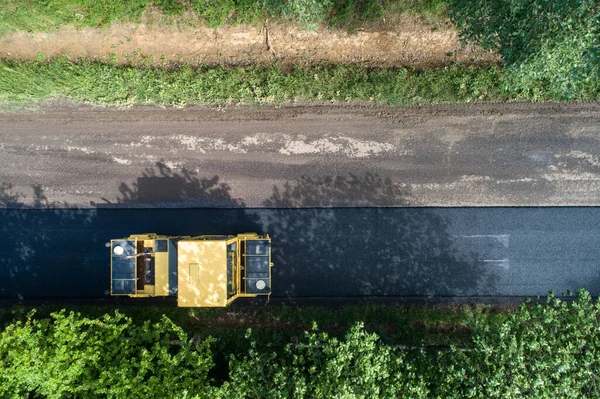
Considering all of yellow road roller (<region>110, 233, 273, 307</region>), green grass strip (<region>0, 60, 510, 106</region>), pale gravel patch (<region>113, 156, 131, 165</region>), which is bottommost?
yellow road roller (<region>110, 233, 273, 307</region>)

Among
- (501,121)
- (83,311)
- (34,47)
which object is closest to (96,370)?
(83,311)

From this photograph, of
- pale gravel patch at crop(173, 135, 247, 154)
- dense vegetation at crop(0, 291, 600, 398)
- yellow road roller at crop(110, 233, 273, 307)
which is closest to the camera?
dense vegetation at crop(0, 291, 600, 398)

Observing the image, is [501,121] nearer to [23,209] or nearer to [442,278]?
[442,278]

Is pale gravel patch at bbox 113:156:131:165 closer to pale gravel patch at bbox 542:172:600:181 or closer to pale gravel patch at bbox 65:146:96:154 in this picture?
pale gravel patch at bbox 65:146:96:154

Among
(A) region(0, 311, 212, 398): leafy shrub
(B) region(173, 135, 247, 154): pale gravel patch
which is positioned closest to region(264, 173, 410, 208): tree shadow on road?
(B) region(173, 135, 247, 154): pale gravel patch

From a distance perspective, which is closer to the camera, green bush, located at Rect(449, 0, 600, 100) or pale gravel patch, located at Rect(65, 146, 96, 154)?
green bush, located at Rect(449, 0, 600, 100)

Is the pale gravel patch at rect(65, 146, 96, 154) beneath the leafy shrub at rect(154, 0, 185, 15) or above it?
beneath

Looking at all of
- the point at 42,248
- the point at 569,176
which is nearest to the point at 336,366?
the point at 569,176

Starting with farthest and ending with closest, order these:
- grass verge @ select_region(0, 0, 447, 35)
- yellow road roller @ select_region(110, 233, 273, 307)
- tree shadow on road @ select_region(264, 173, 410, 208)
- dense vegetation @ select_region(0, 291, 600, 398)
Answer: tree shadow on road @ select_region(264, 173, 410, 208) → grass verge @ select_region(0, 0, 447, 35) → yellow road roller @ select_region(110, 233, 273, 307) → dense vegetation @ select_region(0, 291, 600, 398)

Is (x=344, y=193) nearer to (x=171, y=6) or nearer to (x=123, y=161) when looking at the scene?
(x=123, y=161)
